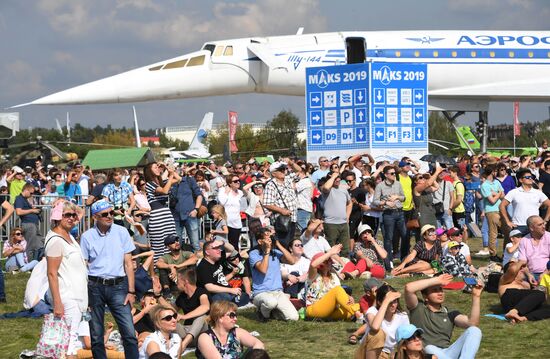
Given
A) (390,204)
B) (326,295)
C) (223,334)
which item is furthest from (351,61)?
(223,334)

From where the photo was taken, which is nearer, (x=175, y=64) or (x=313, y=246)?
(x=313, y=246)

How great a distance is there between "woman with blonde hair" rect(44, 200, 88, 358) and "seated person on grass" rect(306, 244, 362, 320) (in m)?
3.30

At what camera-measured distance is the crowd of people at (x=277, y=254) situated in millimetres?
7438

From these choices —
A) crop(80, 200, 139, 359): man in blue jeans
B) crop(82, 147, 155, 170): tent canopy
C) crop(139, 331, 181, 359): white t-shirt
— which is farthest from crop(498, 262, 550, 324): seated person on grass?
crop(82, 147, 155, 170): tent canopy

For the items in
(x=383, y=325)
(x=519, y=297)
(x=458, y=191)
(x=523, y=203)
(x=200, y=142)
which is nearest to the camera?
(x=383, y=325)

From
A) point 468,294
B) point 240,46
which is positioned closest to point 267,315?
point 468,294

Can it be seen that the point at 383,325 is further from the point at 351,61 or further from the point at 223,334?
the point at 351,61

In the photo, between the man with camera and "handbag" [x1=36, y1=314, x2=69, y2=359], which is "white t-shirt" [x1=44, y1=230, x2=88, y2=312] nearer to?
"handbag" [x1=36, y1=314, x2=69, y2=359]

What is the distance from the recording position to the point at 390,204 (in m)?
14.1

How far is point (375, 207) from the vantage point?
14.3m

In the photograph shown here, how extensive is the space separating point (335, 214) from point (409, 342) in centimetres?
754

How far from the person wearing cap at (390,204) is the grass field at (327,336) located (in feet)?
9.58

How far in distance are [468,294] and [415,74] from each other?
1202 centimetres

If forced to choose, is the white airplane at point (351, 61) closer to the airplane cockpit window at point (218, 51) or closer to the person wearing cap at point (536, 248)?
the airplane cockpit window at point (218, 51)
